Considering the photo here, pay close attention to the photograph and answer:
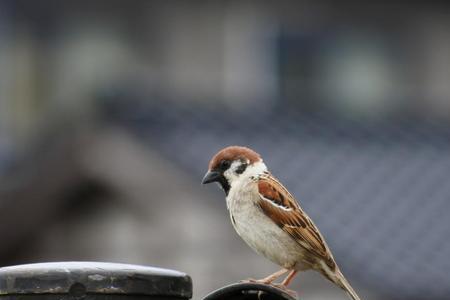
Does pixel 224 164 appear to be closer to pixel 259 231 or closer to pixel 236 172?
pixel 236 172

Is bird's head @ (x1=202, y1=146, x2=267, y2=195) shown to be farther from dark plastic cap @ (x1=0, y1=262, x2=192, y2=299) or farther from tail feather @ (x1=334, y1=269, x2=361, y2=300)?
dark plastic cap @ (x1=0, y1=262, x2=192, y2=299)

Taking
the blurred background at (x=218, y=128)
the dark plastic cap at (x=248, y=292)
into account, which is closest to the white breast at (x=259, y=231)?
the dark plastic cap at (x=248, y=292)

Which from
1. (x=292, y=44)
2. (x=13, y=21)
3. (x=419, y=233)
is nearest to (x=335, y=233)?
(x=419, y=233)

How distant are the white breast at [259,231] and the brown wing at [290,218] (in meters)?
0.02

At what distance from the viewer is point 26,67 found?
11430 mm

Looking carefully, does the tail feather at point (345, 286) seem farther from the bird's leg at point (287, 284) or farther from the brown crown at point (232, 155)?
the brown crown at point (232, 155)

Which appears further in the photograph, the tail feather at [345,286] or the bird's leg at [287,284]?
the tail feather at [345,286]

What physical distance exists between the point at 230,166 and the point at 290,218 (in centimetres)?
26

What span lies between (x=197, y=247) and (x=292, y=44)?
11.6 ft

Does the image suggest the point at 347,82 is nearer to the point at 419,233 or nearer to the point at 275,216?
the point at 419,233

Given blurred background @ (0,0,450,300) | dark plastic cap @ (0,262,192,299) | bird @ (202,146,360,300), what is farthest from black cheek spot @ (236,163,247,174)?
blurred background @ (0,0,450,300)

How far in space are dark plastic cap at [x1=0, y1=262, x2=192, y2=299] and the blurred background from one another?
5.23 m

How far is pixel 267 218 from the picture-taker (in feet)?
14.2

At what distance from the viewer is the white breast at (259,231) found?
13.8 ft
